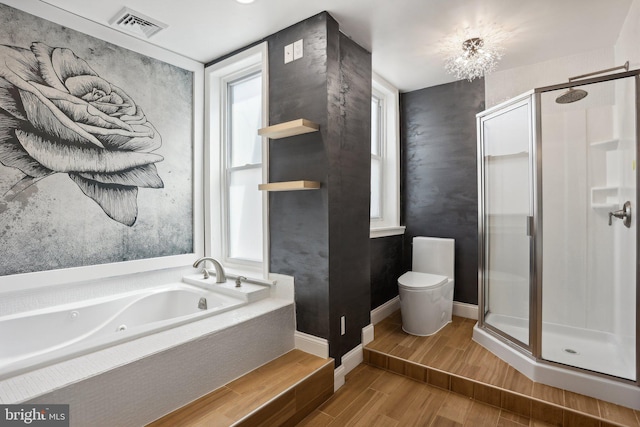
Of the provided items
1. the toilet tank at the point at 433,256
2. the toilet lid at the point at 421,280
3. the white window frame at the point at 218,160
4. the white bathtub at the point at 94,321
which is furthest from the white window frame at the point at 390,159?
the white bathtub at the point at 94,321

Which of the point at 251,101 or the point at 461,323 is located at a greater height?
the point at 251,101

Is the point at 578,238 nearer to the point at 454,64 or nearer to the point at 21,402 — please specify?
the point at 454,64

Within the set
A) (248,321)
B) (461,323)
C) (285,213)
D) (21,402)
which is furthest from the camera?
(461,323)

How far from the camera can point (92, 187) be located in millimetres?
2170

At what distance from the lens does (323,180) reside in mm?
2066

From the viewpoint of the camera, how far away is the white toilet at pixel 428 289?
264 cm

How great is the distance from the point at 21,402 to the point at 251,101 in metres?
2.38

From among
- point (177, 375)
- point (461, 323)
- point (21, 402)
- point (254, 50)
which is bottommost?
point (461, 323)

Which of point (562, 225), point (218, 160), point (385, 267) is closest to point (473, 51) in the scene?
point (562, 225)

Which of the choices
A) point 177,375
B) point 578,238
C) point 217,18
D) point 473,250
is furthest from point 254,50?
point 578,238

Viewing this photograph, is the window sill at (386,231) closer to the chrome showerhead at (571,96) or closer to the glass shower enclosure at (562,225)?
the glass shower enclosure at (562,225)

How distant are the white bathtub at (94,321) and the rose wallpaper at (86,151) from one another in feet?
0.95

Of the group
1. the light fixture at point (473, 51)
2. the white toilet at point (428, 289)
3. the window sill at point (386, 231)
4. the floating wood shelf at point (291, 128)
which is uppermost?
the light fixture at point (473, 51)

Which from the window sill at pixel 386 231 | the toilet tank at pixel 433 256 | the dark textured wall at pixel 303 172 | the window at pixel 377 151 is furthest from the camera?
the window at pixel 377 151
